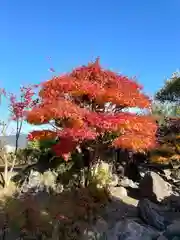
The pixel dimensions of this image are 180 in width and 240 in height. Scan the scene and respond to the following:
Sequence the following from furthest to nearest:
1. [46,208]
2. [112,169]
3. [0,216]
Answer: [112,169] < [46,208] < [0,216]

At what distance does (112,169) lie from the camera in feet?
48.0

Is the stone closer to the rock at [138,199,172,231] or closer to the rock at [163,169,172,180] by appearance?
the rock at [163,169,172,180]

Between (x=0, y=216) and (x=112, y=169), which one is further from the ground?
(x=112, y=169)

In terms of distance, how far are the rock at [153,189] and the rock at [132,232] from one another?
2.97 m

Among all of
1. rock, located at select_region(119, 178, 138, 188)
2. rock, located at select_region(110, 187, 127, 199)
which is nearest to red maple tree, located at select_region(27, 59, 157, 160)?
rock, located at select_region(110, 187, 127, 199)

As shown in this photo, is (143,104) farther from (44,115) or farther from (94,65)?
(44,115)

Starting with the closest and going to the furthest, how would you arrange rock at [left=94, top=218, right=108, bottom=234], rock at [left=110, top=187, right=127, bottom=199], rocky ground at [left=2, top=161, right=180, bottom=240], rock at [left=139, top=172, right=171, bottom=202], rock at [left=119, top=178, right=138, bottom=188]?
1. rocky ground at [left=2, top=161, right=180, bottom=240]
2. rock at [left=94, top=218, right=108, bottom=234]
3. rock at [left=139, top=172, right=171, bottom=202]
4. rock at [left=110, top=187, right=127, bottom=199]
5. rock at [left=119, top=178, right=138, bottom=188]

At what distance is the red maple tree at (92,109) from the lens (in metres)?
9.80

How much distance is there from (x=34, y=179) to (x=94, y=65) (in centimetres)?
516

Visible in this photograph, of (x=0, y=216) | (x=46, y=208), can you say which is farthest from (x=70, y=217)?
(x=0, y=216)

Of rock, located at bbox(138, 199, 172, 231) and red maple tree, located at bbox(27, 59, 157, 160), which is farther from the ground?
red maple tree, located at bbox(27, 59, 157, 160)

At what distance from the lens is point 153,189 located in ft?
40.2

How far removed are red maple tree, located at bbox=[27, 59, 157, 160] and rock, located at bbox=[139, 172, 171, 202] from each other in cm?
236

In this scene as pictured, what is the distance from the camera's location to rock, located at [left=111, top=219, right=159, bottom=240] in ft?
27.7
